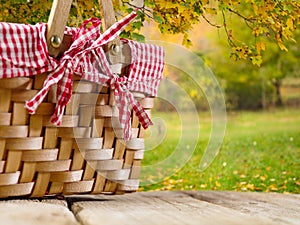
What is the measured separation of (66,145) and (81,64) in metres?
0.17

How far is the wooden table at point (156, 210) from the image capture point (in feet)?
2.98

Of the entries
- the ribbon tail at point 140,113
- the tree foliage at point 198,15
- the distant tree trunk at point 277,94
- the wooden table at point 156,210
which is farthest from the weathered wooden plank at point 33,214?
the distant tree trunk at point 277,94

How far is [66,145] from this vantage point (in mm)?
1088

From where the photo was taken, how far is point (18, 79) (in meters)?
1.01

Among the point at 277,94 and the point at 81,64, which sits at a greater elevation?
the point at 277,94

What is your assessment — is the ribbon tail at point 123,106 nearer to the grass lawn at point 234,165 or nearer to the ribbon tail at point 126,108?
the ribbon tail at point 126,108

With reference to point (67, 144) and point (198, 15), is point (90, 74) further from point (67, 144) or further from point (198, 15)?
point (198, 15)

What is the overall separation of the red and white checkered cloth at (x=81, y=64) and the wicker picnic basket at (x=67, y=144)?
0.02m

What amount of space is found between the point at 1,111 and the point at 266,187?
1975 millimetres

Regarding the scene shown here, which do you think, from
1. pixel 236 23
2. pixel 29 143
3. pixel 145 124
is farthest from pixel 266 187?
pixel 236 23

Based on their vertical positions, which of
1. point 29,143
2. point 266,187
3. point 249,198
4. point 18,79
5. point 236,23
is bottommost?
point 266,187

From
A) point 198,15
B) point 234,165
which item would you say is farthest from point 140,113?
point 234,165

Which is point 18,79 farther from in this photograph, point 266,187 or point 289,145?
point 289,145

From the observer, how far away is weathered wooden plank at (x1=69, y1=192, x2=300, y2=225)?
94 cm
